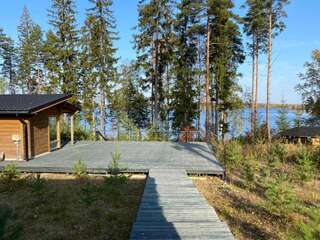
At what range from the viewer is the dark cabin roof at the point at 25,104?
344 inches

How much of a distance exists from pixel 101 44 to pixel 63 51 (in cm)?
293

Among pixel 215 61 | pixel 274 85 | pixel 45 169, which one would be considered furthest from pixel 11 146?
pixel 274 85

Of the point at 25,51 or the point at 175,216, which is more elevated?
the point at 25,51

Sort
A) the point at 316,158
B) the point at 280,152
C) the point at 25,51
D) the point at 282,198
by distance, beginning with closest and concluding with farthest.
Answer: the point at 282,198
the point at 316,158
the point at 280,152
the point at 25,51

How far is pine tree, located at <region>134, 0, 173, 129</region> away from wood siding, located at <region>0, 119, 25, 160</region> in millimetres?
11161

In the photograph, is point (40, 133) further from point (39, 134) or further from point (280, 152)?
point (280, 152)

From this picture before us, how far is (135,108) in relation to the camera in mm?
25219

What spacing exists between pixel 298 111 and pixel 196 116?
910 centimetres

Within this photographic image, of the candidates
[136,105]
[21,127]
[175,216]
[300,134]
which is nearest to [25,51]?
[136,105]

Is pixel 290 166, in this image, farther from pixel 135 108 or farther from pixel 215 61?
pixel 135 108

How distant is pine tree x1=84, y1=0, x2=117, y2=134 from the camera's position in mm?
22109

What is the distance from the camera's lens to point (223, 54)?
20125 mm

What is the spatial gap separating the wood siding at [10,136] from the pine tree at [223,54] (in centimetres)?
1344

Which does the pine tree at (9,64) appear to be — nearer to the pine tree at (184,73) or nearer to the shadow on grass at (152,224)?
the pine tree at (184,73)
